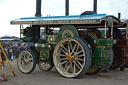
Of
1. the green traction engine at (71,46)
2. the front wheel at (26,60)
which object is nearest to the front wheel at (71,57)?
the green traction engine at (71,46)

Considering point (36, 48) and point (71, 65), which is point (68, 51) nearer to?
point (71, 65)

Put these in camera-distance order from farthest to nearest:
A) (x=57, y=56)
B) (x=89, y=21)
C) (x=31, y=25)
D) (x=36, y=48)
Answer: (x=31, y=25)
(x=36, y=48)
(x=57, y=56)
(x=89, y=21)

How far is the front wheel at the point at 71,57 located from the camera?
749 cm

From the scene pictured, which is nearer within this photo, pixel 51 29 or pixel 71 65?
pixel 71 65

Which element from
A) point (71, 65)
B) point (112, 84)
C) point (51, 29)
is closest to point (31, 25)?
point (51, 29)

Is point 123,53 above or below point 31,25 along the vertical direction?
below

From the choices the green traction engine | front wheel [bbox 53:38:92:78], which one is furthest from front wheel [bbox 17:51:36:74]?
front wheel [bbox 53:38:92:78]

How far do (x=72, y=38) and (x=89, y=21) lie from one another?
0.80 metres

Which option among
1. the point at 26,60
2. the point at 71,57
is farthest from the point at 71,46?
the point at 26,60

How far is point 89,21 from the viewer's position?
7.65 m

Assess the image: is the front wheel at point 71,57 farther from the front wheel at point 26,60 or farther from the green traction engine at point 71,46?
the front wheel at point 26,60

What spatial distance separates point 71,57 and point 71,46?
381mm

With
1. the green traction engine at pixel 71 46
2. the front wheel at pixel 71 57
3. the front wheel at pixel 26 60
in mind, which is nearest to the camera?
the front wheel at pixel 71 57

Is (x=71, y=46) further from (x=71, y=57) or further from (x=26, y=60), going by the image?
(x=26, y=60)
